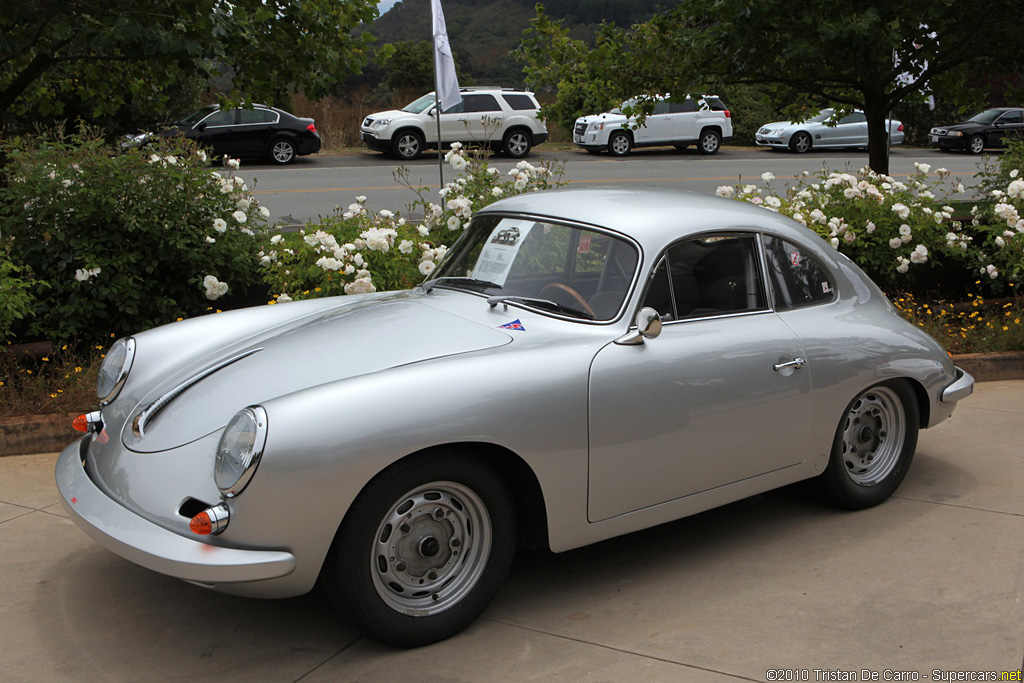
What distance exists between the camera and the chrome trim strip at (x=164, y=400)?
362cm

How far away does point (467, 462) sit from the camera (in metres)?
3.33

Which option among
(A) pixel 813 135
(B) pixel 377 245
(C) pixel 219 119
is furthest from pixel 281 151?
(B) pixel 377 245

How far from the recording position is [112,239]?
665 centimetres

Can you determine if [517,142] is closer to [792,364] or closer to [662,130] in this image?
[662,130]

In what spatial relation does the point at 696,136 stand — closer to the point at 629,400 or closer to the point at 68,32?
the point at 68,32

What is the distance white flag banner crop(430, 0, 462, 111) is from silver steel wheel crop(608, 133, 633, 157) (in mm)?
13750

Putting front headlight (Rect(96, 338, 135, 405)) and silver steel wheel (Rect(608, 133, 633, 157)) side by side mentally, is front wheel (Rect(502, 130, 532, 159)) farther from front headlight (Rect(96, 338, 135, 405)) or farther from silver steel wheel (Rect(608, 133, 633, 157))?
front headlight (Rect(96, 338, 135, 405))

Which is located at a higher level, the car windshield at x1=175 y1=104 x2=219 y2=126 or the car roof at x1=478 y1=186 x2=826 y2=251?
the car windshield at x1=175 y1=104 x2=219 y2=126

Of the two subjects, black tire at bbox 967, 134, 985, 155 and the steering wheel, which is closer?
the steering wheel

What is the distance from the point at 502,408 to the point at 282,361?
3.01ft

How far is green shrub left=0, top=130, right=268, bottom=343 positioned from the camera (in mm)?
6492

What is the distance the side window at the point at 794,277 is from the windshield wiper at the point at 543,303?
3.24ft

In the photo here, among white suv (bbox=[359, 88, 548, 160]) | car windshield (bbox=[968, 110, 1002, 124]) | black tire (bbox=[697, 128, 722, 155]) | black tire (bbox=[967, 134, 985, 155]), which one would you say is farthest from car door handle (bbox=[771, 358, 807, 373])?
car windshield (bbox=[968, 110, 1002, 124])

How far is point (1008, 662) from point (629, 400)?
155 cm
